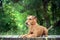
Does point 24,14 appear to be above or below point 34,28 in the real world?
below

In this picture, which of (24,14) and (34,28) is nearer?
(34,28)

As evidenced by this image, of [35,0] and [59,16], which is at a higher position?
[35,0]

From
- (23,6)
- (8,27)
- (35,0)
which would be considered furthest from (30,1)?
(8,27)

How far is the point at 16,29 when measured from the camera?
951cm

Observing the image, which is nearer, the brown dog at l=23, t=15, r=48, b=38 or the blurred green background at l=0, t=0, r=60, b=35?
the brown dog at l=23, t=15, r=48, b=38

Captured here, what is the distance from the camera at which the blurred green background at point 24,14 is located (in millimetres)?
9273

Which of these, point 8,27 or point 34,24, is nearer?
point 34,24

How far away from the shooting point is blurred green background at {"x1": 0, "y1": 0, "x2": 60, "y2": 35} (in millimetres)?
9273

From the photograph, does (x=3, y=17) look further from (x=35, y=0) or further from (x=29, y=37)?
(x=29, y=37)

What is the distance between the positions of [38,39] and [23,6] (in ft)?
15.1

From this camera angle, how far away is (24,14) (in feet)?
31.7

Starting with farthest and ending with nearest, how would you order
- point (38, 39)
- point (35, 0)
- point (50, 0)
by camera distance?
point (50, 0) → point (35, 0) → point (38, 39)

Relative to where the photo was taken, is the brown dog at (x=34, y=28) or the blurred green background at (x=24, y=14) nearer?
the brown dog at (x=34, y=28)

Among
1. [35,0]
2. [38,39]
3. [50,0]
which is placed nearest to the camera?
[38,39]
